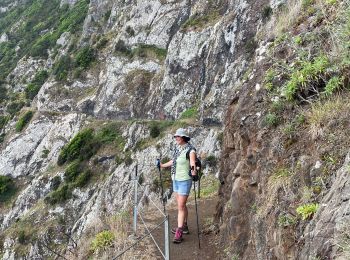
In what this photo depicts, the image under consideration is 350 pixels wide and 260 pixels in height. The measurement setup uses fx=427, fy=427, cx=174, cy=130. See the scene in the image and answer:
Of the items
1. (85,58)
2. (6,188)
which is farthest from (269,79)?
(85,58)

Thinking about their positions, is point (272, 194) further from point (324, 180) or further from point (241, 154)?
point (241, 154)

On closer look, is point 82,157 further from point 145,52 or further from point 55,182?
point 145,52

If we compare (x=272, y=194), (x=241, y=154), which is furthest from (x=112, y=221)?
(x=272, y=194)

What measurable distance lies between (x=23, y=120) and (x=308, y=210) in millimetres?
47209

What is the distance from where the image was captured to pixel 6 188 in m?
41.2

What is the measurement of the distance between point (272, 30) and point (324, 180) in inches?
165

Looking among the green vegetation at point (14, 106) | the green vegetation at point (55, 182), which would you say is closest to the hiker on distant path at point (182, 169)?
the green vegetation at point (55, 182)

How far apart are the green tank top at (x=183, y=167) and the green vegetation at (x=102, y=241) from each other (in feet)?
5.18

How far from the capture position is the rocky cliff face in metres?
4.71

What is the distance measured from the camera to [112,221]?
8008 mm

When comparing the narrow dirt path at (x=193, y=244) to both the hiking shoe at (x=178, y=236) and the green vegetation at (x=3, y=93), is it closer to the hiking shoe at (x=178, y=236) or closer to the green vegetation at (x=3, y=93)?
the hiking shoe at (x=178, y=236)

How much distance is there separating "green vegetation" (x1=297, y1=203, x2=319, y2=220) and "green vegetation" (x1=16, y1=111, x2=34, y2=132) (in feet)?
152

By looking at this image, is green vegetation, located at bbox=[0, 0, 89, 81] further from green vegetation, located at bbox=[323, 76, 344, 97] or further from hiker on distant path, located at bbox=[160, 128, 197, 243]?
green vegetation, located at bbox=[323, 76, 344, 97]

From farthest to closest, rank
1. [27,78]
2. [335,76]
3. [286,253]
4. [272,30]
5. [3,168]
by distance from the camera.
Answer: [27,78]
[3,168]
[272,30]
[335,76]
[286,253]
